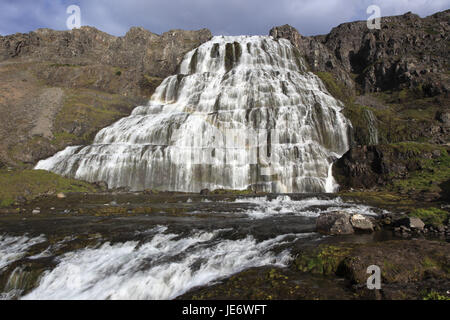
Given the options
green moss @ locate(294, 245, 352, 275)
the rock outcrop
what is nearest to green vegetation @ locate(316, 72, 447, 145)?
the rock outcrop

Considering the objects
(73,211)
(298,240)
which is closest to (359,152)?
(298,240)

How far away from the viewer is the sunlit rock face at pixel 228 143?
29.7 meters

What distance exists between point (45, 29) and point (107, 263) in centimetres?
7675

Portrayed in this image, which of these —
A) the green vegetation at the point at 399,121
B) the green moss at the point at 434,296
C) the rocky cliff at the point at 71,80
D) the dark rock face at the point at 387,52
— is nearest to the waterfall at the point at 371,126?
the green vegetation at the point at 399,121

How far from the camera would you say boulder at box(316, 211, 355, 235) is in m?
10.8

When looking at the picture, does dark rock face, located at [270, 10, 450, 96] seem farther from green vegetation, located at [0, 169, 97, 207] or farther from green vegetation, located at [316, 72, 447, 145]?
green vegetation, located at [0, 169, 97, 207]

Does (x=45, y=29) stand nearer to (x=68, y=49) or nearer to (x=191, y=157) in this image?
(x=68, y=49)

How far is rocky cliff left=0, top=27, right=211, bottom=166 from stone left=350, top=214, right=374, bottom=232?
33857mm

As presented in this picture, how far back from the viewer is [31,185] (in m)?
23.4

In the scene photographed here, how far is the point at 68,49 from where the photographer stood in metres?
63.7

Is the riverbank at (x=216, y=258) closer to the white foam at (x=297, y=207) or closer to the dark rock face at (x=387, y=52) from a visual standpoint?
the white foam at (x=297, y=207)

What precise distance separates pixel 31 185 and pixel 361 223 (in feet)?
83.9
